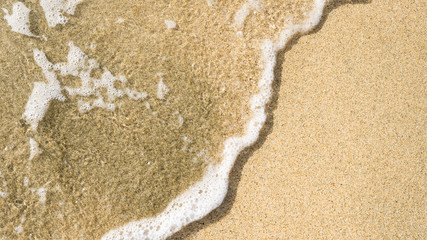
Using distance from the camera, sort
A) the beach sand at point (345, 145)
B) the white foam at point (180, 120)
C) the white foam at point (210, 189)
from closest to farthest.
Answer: the beach sand at point (345, 145)
the white foam at point (210, 189)
the white foam at point (180, 120)

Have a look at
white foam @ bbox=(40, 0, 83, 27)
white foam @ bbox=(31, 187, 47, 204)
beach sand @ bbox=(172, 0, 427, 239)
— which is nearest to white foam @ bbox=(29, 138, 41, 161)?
white foam @ bbox=(31, 187, 47, 204)

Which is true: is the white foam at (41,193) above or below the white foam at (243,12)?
below

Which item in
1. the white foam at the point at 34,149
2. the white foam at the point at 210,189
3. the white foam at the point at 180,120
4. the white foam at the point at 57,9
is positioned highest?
the white foam at the point at 57,9

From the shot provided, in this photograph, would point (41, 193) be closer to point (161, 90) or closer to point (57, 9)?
point (161, 90)

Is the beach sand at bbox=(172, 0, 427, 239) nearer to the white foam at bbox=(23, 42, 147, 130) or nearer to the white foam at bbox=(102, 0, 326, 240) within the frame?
the white foam at bbox=(102, 0, 326, 240)

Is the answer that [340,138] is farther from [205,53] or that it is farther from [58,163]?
[58,163]

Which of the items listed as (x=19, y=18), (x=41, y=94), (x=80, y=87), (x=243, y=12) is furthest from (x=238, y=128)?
(x=19, y=18)

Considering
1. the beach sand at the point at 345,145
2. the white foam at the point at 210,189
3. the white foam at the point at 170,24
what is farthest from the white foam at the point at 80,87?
the beach sand at the point at 345,145

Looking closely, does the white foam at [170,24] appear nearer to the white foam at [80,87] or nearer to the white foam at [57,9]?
the white foam at [80,87]
